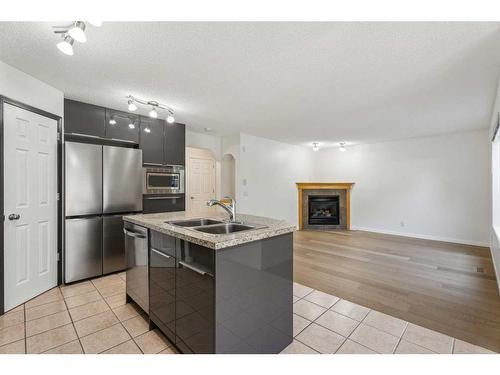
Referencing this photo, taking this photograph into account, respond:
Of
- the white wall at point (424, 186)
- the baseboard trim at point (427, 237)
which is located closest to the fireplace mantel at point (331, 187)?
the white wall at point (424, 186)

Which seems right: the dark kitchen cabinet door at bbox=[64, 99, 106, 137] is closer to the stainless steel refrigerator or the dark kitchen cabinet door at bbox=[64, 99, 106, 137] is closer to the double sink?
the stainless steel refrigerator

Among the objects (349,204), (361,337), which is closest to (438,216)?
(349,204)

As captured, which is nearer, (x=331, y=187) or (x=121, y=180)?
(x=121, y=180)

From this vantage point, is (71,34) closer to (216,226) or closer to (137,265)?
(216,226)

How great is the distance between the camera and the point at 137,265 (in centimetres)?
219

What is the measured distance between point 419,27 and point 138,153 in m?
3.43

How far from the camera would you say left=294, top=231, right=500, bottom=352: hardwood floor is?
2.15 meters

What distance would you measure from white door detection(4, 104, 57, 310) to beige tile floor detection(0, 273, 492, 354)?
0.27 m

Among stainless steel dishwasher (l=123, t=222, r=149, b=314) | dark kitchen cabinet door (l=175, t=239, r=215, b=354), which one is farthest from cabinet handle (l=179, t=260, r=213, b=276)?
stainless steel dishwasher (l=123, t=222, r=149, b=314)

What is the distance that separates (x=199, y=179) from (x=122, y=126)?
7.13 feet

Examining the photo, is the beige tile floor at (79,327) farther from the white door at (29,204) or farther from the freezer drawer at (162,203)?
the freezer drawer at (162,203)

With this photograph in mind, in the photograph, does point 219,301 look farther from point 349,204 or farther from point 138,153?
point 349,204

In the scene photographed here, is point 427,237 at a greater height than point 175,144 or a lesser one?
lesser

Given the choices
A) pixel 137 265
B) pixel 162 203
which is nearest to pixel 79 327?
pixel 137 265
